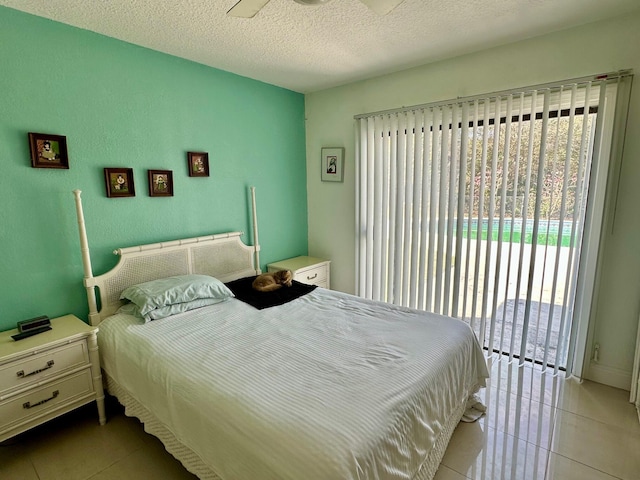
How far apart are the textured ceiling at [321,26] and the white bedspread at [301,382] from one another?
189cm

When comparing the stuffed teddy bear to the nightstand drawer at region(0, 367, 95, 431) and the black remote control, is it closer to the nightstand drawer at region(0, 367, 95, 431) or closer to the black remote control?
the nightstand drawer at region(0, 367, 95, 431)

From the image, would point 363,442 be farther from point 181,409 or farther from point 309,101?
point 309,101

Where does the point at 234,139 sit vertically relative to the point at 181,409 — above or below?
above

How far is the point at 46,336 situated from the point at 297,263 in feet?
6.99

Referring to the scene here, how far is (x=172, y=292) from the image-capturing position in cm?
225

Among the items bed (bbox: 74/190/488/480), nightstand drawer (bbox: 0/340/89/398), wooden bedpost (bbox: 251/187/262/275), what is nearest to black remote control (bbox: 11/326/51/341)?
nightstand drawer (bbox: 0/340/89/398)

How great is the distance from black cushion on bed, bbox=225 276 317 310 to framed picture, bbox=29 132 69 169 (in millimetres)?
1469

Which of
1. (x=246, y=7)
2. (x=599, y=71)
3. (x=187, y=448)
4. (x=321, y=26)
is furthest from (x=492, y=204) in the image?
(x=187, y=448)

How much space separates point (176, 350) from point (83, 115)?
1696 mm

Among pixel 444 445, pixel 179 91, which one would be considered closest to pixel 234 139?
pixel 179 91

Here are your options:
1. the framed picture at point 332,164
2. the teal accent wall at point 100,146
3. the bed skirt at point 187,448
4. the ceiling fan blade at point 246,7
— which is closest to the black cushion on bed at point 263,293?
the teal accent wall at point 100,146

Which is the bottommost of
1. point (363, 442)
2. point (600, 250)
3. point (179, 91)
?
Result: point (363, 442)

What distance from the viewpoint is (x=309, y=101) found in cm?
363

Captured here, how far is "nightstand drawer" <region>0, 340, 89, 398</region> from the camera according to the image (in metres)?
1.67
